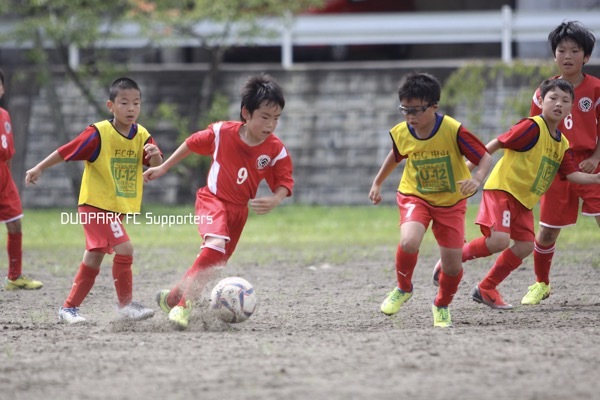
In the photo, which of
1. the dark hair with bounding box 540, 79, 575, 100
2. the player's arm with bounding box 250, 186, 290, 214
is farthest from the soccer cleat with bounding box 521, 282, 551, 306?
the player's arm with bounding box 250, 186, 290, 214

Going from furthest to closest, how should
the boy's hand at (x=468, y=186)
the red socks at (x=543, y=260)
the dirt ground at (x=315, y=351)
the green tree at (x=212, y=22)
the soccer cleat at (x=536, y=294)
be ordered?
the green tree at (x=212, y=22) → the red socks at (x=543, y=260) → the soccer cleat at (x=536, y=294) → the boy's hand at (x=468, y=186) → the dirt ground at (x=315, y=351)

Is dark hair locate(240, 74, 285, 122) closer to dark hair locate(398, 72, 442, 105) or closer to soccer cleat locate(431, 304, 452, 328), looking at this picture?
dark hair locate(398, 72, 442, 105)

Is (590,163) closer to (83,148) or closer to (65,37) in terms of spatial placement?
(83,148)

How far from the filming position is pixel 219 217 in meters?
6.35

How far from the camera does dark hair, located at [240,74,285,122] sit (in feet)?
20.7

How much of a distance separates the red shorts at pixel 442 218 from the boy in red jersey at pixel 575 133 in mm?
1296

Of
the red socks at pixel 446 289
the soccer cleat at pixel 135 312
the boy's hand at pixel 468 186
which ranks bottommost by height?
the soccer cleat at pixel 135 312

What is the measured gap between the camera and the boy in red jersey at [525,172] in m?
6.86

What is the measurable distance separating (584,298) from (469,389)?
3545 millimetres

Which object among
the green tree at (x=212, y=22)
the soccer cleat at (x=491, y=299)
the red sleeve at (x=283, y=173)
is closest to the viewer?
the red sleeve at (x=283, y=173)

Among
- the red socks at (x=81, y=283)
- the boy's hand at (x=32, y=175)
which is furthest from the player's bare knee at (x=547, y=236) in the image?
the boy's hand at (x=32, y=175)

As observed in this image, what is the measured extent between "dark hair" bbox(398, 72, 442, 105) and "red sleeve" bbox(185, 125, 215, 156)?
129 cm

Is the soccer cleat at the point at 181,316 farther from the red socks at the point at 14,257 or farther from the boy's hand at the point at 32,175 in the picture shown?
the red socks at the point at 14,257

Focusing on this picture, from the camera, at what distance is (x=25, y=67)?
54.6 ft
